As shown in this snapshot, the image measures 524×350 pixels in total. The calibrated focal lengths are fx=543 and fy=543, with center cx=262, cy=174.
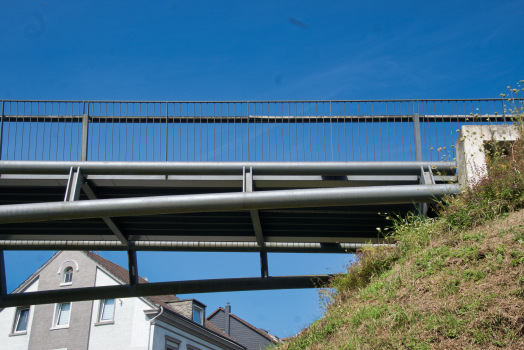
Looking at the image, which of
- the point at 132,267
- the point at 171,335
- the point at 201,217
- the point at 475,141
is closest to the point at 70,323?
the point at 171,335

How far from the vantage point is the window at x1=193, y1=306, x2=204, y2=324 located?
33919mm

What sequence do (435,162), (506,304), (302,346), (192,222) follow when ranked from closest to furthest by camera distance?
1. (506,304)
2. (302,346)
3. (435,162)
4. (192,222)

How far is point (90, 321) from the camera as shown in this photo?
95.6 ft

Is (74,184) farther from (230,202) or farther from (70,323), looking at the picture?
(70,323)

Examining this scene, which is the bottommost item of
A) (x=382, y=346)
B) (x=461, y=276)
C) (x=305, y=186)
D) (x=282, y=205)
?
(x=382, y=346)

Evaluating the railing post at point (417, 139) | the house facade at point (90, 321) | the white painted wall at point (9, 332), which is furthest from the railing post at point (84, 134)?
the white painted wall at point (9, 332)

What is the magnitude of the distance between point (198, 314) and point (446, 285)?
29.1 meters

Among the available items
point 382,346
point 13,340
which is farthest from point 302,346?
point 13,340

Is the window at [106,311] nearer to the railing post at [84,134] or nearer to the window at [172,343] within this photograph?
the window at [172,343]

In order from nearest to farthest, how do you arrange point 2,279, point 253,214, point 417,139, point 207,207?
1. point 207,207
2. point 417,139
3. point 253,214
4. point 2,279

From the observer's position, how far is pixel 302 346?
8.08 meters

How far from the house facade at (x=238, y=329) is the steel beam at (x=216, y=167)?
1451 inches

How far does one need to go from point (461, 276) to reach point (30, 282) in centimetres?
2998

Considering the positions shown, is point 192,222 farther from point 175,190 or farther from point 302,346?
point 302,346
